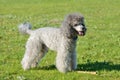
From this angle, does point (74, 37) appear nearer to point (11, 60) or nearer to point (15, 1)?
point (11, 60)

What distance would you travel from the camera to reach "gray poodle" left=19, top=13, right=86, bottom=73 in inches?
473

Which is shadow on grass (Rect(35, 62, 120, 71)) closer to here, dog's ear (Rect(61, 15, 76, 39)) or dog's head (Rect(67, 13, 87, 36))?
dog's ear (Rect(61, 15, 76, 39))

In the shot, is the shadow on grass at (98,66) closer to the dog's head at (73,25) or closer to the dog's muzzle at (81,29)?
the dog's head at (73,25)

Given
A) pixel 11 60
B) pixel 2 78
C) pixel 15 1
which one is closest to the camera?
pixel 2 78

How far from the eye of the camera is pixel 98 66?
44.9ft

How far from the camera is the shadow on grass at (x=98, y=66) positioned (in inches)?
525

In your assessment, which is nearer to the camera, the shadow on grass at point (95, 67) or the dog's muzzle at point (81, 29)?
the dog's muzzle at point (81, 29)

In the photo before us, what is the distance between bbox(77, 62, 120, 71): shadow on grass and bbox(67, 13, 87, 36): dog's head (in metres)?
1.95

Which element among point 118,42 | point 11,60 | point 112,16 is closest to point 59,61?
point 11,60

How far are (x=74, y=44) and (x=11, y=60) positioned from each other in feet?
11.8

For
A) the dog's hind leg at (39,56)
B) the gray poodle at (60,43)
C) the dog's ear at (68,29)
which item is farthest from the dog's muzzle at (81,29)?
the dog's hind leg at (39,56)

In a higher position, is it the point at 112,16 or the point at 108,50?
the point at 112,16

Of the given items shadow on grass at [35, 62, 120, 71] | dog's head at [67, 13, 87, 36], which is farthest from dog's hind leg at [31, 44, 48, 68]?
dog's head at [67, 13, 87, 36]

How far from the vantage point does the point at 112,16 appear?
110ft
